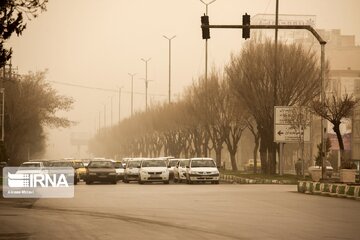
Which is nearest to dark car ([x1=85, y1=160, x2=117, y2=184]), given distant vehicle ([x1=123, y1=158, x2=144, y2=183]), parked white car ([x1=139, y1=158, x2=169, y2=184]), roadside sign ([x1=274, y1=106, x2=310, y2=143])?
parked white car ([x1=139, y1=158, x2=169, y2=184])

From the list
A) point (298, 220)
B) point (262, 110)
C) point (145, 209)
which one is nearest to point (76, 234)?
point (298, 220)

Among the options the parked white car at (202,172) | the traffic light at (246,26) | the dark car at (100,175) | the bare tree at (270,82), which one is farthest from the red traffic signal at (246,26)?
the bare tree at (270,82)

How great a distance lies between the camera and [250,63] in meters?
60.8

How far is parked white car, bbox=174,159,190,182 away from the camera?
176 feet

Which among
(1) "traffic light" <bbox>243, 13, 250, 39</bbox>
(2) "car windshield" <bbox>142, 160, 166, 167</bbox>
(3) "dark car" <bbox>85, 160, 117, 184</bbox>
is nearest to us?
(1) "traffic light" <bbox>243, 13, 250, 39</bbox>

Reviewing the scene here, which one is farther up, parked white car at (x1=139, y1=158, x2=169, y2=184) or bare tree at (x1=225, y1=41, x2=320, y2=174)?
bare tree at (x1=225, y1=41, x2=320, y2=174)

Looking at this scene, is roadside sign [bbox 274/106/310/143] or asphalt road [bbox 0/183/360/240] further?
roadside sign [bbox 274/106/310/143]

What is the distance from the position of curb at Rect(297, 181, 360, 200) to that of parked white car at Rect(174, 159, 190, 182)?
1653cm

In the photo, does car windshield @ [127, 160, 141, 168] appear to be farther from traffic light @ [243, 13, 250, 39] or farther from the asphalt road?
traffic light @ [243, 13, 250, 39]

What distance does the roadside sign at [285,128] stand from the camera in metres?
53.8

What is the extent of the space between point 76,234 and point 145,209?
8.55 meters

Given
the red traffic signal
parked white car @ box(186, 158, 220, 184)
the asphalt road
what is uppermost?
the red traffic signal

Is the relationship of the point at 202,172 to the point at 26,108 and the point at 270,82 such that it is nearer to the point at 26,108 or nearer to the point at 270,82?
the point at 270,82

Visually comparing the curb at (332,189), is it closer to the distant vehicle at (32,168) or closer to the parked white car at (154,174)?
the distant vehicle at (32,168)
